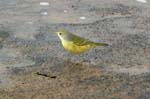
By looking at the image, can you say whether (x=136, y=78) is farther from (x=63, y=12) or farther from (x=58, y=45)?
(x=63, y=12)

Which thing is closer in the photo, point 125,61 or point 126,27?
point 125,61

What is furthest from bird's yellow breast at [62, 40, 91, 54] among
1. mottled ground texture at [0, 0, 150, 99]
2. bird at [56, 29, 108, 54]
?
mottled ground texture at [0, 0, 150, 99]

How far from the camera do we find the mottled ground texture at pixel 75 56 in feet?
24.5

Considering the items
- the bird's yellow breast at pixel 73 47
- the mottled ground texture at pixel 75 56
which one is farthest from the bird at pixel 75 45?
the mottled ground texture at pixel 75 56

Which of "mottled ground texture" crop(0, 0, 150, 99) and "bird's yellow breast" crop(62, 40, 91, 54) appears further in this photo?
"bird's yellow breast" crop(62, 40, 91, 54)

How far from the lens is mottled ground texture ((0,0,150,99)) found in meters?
7.46

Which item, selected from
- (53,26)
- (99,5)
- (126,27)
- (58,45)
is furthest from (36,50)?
(99,5)

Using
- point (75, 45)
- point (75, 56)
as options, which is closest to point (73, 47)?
point (75, 45)

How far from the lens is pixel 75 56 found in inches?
346

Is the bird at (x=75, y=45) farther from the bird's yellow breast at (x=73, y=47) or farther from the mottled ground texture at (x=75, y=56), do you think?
the mottled ground texture at (x=75, y=56)

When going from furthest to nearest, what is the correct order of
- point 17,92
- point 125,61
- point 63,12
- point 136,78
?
point 63,12, point 125,61, point 136,78, point 17,92

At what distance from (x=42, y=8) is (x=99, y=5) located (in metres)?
1.24

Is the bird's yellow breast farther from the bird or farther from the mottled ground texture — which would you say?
the mottled ground texture

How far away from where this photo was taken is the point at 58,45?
9320 mm
